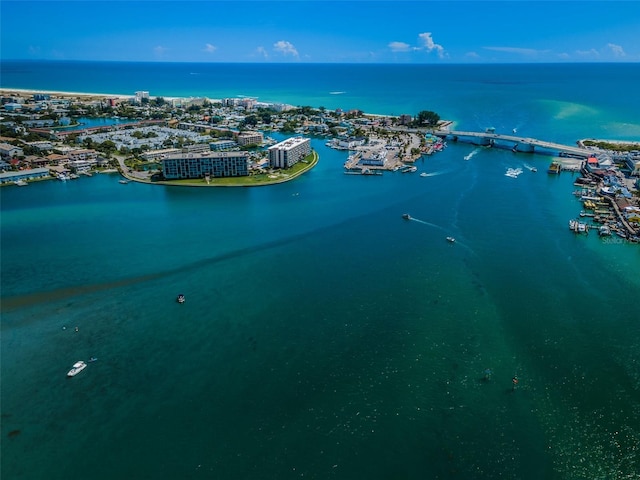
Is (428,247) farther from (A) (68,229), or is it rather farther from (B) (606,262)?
(A) (68,229)

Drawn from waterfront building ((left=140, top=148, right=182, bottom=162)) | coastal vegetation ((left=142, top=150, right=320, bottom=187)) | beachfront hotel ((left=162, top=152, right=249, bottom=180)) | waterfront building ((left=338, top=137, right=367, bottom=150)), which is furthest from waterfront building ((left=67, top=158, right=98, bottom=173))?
waterfront building ((left=338, top=137, right=367, bottom=150))

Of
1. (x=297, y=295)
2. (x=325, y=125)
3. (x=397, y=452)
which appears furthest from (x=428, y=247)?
(x=325, y=125)

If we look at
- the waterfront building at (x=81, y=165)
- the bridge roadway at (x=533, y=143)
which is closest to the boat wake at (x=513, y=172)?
the bridge roadway at (x=533, y=143)

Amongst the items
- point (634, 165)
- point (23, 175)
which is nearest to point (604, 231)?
point (634, 165)

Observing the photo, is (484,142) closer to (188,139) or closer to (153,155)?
(188,139)

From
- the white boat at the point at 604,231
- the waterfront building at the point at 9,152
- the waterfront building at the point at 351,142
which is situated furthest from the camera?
the waterfront building at the point at 351,142

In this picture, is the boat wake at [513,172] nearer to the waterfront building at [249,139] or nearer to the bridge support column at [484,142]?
the bridge support column at [484,142]
